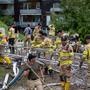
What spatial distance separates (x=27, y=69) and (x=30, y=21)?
72724 millimetres

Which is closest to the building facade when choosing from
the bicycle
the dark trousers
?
the dark trousers

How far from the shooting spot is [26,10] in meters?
86.2

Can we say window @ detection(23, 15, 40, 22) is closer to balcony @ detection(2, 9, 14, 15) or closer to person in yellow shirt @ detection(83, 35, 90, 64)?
balcony @ detection(2, 9, 14, 15)

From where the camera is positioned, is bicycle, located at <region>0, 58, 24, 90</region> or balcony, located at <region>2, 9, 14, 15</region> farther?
balcony, located at <region>2, 9, 14, 15</region>

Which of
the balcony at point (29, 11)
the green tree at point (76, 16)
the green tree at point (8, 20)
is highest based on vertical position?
the green tree at point (76, 16)

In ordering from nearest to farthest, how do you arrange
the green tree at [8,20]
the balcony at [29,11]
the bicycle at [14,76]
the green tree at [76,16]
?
the bicycle at [14,76]
the green tree at [76,16]
the green tree at [8,20]
the balcony at [29,11]

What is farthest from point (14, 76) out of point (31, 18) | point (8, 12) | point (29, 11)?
point (31, 18)

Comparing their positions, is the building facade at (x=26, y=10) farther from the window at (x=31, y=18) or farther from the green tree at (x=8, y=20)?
the green tree at (x=8, y=20)

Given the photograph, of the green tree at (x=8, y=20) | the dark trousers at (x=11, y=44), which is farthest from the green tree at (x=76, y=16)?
the green tree at (x=8, y=20)

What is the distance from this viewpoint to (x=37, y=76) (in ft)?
45.5

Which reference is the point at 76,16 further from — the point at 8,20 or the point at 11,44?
the point at 8,20

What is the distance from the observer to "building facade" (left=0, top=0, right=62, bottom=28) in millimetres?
84094

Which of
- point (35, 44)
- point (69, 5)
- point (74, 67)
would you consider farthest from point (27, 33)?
point (74, 67)

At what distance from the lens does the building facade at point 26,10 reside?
8409 cm
